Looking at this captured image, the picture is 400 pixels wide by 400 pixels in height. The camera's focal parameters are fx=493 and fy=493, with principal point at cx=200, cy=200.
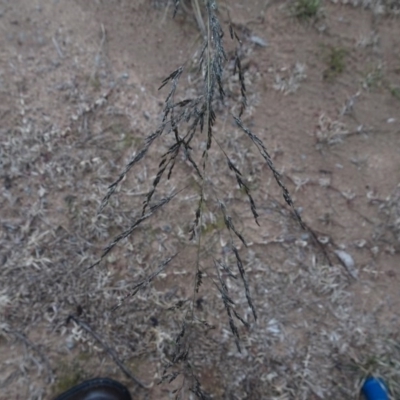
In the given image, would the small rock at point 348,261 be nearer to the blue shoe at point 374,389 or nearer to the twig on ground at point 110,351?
the blue shoe at point 374,389

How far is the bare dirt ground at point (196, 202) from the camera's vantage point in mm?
2215

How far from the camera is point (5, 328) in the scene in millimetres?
2166

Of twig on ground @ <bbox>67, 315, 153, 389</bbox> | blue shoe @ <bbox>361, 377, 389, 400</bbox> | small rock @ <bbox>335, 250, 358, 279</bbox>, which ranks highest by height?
small rock @ <bbox>335, 250, 358, 279</bbox>

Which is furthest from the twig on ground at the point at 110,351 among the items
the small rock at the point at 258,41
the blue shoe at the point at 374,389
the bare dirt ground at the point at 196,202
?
the small rock at the point at 258,41

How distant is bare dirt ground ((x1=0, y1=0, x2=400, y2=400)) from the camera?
2.21 m

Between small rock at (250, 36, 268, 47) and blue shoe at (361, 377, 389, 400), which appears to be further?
small rock at (250, 36, 268, 47)

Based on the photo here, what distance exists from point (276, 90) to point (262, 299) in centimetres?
98

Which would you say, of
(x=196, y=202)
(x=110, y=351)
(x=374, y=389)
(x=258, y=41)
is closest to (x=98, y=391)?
(x=110, y=351)

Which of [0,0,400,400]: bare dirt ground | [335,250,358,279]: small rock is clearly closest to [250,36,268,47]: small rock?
[0,0,400,400]: bare dirt ground

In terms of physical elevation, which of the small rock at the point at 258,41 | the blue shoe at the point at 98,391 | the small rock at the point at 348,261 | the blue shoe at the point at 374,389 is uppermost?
the small rock at the point at 258,41

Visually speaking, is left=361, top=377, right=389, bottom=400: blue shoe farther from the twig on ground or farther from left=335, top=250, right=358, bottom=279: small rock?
the twig on ground

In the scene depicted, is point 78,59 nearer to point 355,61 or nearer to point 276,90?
point 276,90

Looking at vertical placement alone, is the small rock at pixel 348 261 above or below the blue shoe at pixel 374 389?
above

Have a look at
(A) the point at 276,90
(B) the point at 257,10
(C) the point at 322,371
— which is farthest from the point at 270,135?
(C) the point at 322,371
